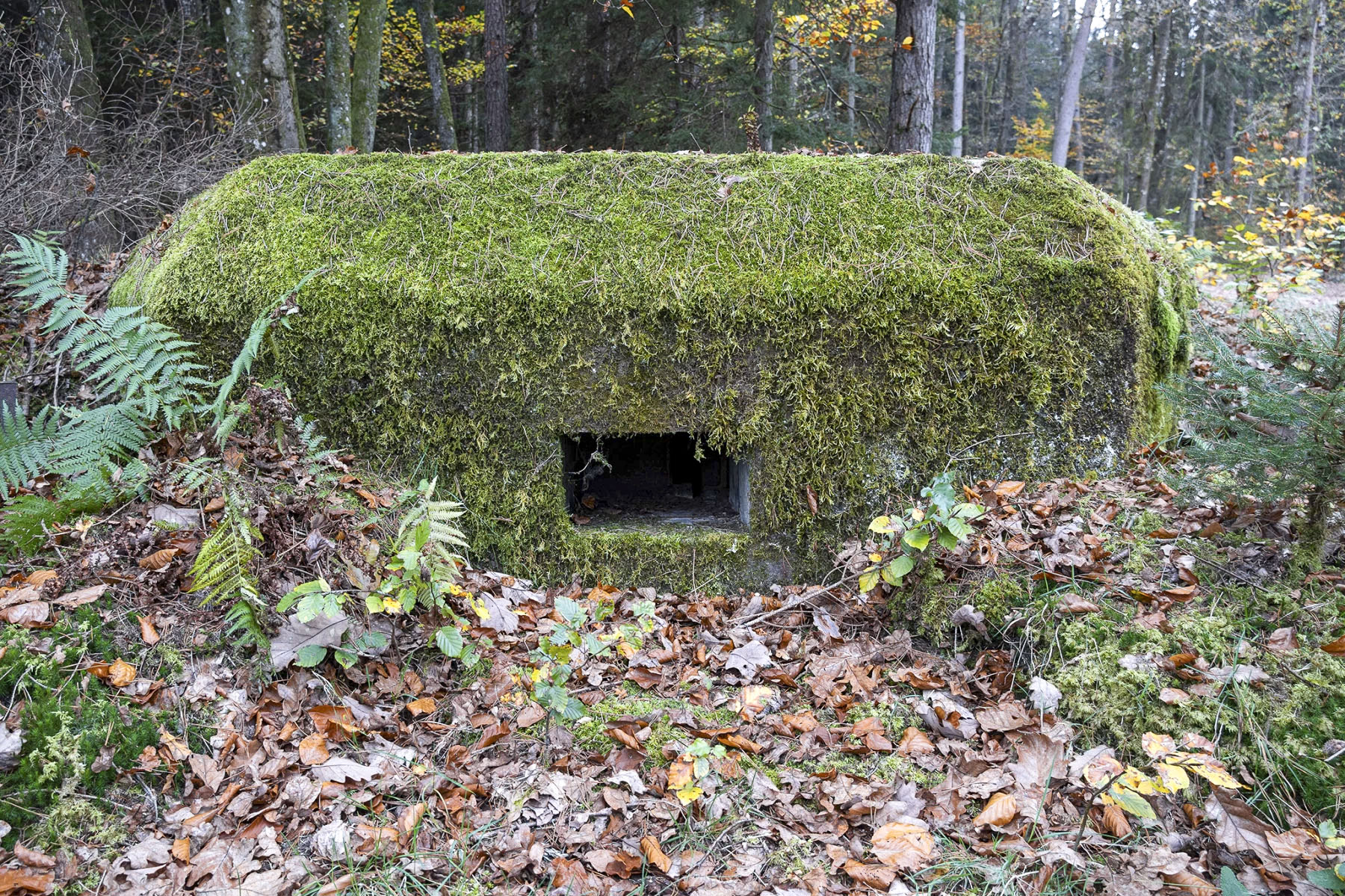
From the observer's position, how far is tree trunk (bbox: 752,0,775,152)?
32.4 feet

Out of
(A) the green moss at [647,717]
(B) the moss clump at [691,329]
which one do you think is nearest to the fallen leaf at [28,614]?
(B) the moss clump at [691,329]

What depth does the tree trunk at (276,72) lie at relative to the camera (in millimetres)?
7625

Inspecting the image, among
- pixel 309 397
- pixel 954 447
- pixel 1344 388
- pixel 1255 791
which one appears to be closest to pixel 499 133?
pixel 309 397

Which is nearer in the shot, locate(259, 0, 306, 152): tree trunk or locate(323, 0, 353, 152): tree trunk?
locate(259, 0, 306, 152): tree trunk

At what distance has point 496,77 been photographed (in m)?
9.63

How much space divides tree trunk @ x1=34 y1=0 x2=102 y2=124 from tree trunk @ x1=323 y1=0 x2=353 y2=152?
2.37 metres

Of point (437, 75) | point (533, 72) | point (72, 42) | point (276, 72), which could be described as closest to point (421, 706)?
point (276, 72)

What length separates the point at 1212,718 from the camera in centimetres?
262

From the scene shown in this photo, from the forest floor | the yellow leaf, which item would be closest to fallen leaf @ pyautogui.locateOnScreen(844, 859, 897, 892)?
the forest floor

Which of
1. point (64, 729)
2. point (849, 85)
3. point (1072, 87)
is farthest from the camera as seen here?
point (1072, 87)

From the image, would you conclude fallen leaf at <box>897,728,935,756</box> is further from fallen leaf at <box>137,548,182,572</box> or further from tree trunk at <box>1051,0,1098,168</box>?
tree trunk at <box>1051,0,1098,168</box>

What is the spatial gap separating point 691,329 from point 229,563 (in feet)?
8.14

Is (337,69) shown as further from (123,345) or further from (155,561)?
(155,561)

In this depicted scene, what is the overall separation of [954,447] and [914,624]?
Result: 3.88ft
